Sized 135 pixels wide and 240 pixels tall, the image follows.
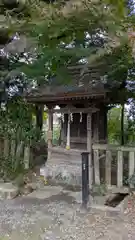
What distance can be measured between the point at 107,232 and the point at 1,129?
3607mm

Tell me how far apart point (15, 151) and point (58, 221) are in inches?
101

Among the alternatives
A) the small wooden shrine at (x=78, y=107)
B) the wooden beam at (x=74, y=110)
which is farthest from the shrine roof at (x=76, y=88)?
the wooden beam at (x=74, y=110)

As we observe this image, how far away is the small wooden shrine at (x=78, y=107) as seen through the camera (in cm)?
549

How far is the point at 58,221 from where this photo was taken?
11.9ft

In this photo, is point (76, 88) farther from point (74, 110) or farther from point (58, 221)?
point (58, 221)

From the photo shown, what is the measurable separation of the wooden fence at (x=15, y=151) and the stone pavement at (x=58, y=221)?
52.2 inches

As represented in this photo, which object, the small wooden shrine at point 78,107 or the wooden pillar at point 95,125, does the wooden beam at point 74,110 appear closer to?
the small wooden shrine at point 78,107

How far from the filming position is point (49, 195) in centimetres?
480

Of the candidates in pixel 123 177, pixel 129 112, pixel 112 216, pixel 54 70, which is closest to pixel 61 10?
pixel 54 70

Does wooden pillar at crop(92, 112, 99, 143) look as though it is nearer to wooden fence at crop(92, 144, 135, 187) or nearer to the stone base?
wooden fence at crop(92, 144, 135, 187)

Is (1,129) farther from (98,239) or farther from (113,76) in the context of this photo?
(98,239)

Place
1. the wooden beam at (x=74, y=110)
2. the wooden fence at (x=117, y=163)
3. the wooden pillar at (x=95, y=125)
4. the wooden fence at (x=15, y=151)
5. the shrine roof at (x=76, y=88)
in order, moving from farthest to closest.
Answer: the wooden pillar at (x=95, y=125)
the wooden fence at (x=15, y=151)
the wooden beam at (x=74, y=110)
the shrine roof at (x=76, y=88)
the wooden fence at (x=117, y=163)

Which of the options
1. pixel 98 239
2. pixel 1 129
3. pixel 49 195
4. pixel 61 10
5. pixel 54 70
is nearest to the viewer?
pixel 61 10

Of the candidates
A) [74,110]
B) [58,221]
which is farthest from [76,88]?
[58,221]
